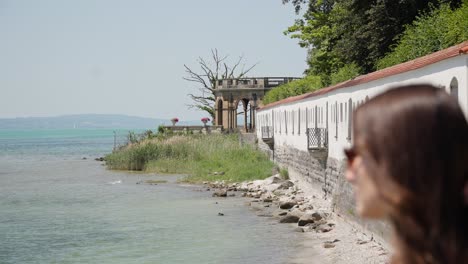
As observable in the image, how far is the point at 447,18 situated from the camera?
21312 millimetres

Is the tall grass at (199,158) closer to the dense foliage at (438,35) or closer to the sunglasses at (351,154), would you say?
→ the dense foliage at (438,35)

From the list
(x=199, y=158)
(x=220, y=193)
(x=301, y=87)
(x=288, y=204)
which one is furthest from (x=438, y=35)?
(x=199, y=158)

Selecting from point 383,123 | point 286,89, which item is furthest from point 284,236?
point 286,89

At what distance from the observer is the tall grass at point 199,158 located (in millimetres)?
42000

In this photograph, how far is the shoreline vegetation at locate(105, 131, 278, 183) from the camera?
4181 centimetres

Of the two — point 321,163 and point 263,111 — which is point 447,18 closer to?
point 321,163

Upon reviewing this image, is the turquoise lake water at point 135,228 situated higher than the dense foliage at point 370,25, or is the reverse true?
the dense foliage at point 370,25

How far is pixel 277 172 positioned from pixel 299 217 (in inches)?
541

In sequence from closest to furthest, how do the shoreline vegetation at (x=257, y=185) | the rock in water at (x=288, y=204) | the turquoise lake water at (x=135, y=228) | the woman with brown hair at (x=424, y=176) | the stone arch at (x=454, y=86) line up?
1. the woman with brown hair at (x=424, y=176)
2. the stone arch at (x=454, y=86)
3. the shoreline vegetation at (x=257, y=185)
4. the turquoise lake water at (x=135, y=228)
5. the rock in water at (x=288, y=204)

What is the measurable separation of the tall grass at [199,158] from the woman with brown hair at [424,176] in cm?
3838

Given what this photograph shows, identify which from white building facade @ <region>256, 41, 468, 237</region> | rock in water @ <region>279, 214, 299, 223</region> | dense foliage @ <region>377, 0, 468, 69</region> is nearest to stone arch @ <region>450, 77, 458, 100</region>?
white building facade @ <region>256, 41, 468, 237</region>

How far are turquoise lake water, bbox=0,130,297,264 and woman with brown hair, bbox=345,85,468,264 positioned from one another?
17.4m

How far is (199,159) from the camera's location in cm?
4959

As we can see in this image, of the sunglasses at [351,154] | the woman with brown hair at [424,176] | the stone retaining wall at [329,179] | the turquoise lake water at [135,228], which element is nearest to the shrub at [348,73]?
the stone retaining wall at [329,179]
